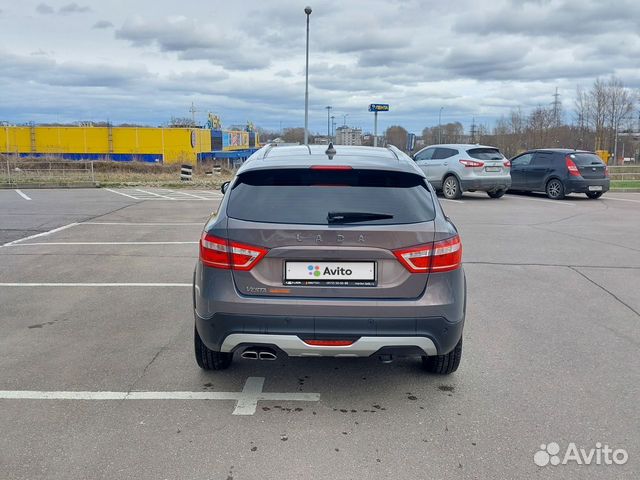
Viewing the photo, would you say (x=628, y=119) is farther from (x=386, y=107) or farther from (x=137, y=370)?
(x=137, y=370)

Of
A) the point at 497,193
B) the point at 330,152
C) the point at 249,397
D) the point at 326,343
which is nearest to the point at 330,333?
the point at 326,343

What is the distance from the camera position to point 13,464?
10.2 ft

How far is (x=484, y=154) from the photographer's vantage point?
1825 centimetres

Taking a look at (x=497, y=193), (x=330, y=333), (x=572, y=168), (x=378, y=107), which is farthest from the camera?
(x=378, y=107)

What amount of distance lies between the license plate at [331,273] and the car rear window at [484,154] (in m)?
15.5

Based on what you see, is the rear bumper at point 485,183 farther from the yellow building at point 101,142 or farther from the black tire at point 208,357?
the yellow building at point 101,142

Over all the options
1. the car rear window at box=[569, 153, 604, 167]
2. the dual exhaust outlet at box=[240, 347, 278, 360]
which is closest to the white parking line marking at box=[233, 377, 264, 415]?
the dual exhaust outlet at box=[240, 347, 278, 360]

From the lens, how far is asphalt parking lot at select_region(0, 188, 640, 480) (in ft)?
10.5

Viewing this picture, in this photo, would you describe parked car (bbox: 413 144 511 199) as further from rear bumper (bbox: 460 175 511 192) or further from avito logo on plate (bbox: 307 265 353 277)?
avito logo on plate (bbox: 307 265 353 277)

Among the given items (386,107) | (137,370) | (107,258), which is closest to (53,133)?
(386,107)

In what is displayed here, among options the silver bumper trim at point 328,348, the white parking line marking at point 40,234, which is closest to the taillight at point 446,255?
the silver bumper trim at point 328,348

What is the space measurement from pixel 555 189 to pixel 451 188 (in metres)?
3.34

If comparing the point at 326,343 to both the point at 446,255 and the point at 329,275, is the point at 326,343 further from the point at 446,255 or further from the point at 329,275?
the point at 446,255

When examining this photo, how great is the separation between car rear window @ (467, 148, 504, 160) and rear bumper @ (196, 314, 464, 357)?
1539cm
